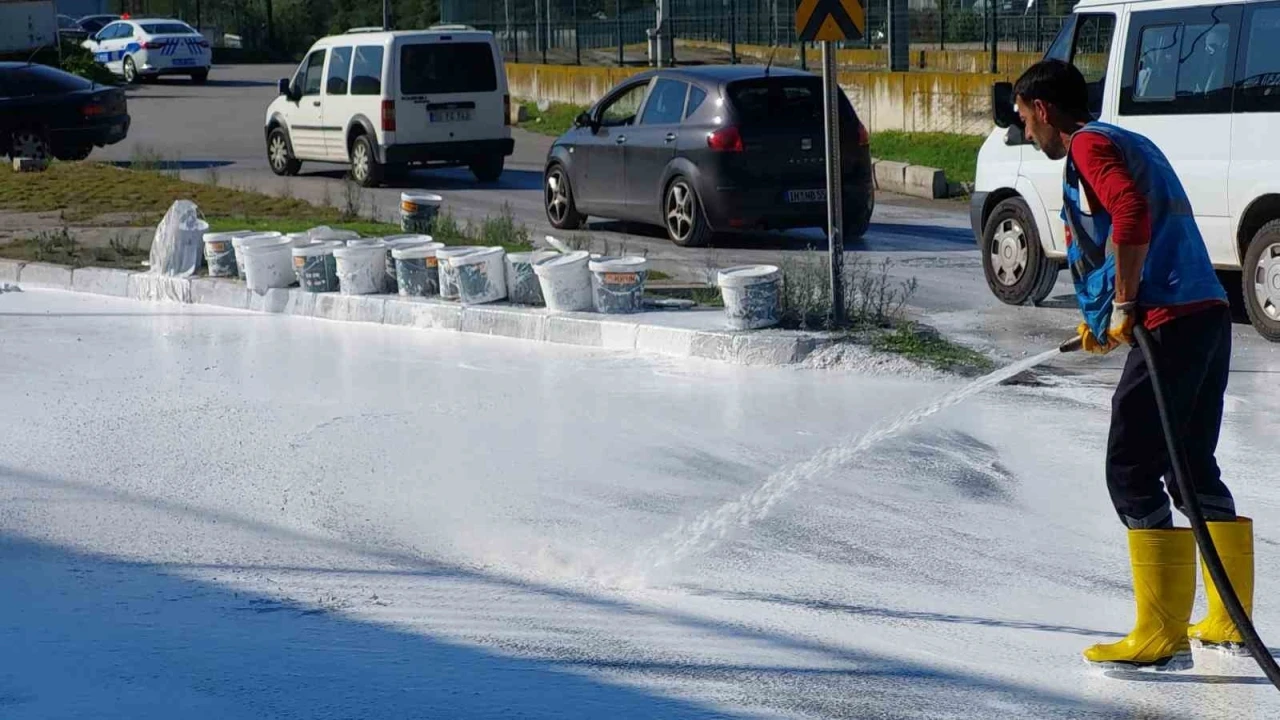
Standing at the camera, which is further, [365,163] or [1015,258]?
[365,163]

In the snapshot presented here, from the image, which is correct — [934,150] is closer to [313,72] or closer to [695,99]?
[695,99]

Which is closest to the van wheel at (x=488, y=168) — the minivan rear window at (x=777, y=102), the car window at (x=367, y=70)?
the car window at (x=367, y=70)

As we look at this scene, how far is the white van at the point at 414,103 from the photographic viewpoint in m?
22.0

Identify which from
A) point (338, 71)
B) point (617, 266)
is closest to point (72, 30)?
point (338, 71)

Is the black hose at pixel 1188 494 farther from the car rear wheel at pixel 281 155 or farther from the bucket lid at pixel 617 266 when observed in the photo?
the car rear wheel at pixel 281 155

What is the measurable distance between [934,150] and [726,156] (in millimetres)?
8399

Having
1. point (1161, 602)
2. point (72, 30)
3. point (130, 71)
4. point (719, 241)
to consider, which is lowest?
point (719, 241)

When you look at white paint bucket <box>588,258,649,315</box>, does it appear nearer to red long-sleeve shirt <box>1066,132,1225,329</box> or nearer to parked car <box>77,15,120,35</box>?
red long-sleeve shirt <box>1066,132,1225,329</box>

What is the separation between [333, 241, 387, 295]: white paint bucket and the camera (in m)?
12.6

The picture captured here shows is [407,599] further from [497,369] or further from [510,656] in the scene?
[497,369]

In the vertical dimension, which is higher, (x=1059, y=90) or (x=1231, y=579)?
(x=1059, y=90)

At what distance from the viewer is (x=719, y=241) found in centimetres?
1638

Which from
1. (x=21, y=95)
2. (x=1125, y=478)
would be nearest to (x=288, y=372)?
(x=1125, y=478)

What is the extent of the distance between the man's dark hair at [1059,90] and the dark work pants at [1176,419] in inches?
26.9
